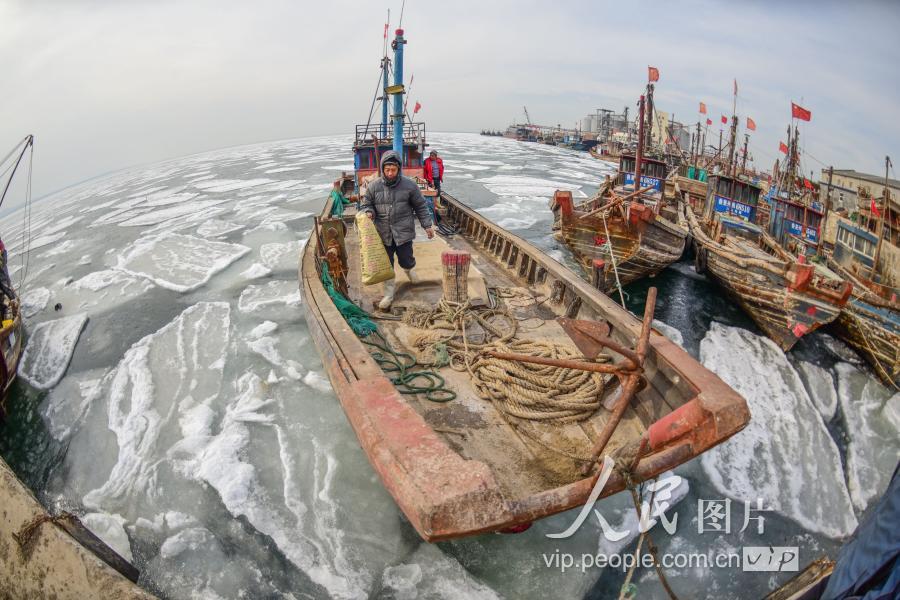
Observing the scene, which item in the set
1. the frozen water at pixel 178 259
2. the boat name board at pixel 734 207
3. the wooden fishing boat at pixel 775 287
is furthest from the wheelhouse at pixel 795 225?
the frozen water at pixel 178 259

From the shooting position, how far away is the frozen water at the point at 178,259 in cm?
985

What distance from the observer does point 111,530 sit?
370 centimetres

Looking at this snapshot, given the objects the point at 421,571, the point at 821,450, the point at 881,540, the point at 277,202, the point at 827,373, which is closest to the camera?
the point at 881,540

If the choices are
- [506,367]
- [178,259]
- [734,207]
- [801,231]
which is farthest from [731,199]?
[178,259]

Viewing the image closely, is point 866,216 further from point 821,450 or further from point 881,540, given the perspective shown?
point 881,540

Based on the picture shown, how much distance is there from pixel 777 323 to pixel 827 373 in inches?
38.3

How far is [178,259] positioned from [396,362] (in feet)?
32.8

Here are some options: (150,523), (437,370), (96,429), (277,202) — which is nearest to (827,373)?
(437,370)

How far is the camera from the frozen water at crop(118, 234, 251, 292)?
32.3ft

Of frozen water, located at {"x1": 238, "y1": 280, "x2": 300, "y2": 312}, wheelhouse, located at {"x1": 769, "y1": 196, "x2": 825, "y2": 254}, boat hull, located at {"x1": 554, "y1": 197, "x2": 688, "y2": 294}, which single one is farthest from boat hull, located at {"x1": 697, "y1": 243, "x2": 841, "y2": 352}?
frozen water, located at {"x1": 238, "y1": 280, "x2": 300, "y2": 312}

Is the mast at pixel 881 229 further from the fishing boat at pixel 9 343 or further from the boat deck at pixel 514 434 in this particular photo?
the fishing boat at pixel 9 343

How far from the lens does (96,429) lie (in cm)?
508

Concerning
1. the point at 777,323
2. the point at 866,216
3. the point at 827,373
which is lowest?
the point at 827,373

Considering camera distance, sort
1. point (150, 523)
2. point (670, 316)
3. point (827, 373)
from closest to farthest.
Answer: point (150, 523), point (827, 373), point (670, 316)
